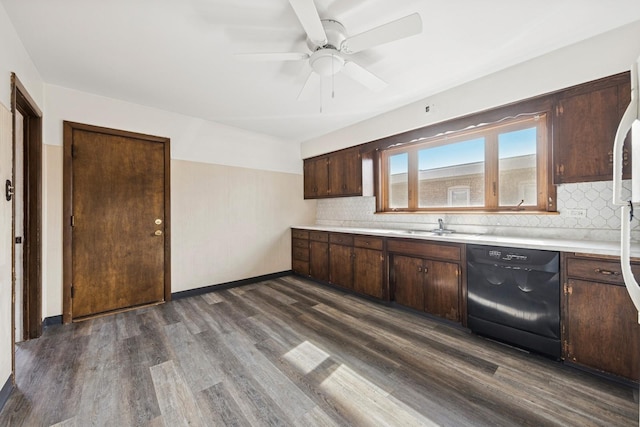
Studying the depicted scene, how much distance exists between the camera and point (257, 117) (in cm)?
362

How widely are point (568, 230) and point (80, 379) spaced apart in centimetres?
409

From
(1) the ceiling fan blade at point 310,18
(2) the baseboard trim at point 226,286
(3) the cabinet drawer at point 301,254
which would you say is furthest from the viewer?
(3) the cabinet drawer at point 301,254

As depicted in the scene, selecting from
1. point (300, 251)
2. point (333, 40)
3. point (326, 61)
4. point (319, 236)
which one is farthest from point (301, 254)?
point (333, 40)

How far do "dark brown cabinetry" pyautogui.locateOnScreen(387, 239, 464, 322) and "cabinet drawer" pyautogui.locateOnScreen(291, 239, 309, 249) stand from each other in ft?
5.49

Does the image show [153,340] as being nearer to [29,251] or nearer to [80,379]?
[80,379]

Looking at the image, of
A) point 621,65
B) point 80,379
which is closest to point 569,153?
point 621,65

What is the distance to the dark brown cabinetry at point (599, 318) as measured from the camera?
66.1 inches

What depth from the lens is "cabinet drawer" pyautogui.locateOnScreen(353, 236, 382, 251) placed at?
3.22m

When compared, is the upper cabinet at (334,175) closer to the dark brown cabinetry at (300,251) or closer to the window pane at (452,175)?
the dark brown cabinetry at (300,251)

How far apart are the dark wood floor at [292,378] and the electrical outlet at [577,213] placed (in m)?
1.25

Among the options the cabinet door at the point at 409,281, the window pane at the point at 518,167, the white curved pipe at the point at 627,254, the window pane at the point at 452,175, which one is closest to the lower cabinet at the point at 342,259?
the cabinet door at the point at 409,281

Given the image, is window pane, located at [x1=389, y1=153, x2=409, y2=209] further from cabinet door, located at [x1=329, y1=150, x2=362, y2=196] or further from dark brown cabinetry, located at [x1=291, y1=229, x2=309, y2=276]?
dark brown cabinetry, located at [x1=291, y1=229, x2=309, y2=276]

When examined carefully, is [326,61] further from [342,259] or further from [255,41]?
[342,259]

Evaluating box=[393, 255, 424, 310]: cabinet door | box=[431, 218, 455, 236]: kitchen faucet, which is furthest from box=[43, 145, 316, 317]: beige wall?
box=[431, 218, 455, 236]: kitchen faucet
